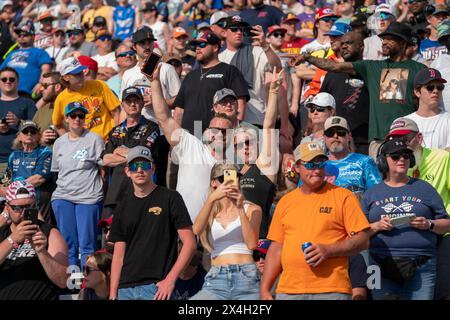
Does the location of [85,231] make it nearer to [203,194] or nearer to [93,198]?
[93,198]

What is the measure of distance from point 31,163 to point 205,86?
247cm

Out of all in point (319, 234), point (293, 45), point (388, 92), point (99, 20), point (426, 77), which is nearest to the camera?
point (319, 234)

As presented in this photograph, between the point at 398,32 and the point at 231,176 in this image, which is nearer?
the point at 231,176

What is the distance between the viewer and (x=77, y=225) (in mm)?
12641

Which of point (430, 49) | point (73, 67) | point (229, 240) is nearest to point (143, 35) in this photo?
point (73, 67)

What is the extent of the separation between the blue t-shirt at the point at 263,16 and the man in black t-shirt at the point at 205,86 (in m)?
4.65

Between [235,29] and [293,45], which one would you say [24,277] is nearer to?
[235,29]

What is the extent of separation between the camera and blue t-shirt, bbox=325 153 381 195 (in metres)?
10.2

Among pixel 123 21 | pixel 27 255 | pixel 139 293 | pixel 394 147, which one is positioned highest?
pixel 123 21

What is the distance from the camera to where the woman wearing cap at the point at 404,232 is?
9.52 meters

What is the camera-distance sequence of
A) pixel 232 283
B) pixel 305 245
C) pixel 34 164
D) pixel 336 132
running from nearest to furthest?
pixel 305 245 < pixel 232 283 < pixel 336 132 < pixel 34 164

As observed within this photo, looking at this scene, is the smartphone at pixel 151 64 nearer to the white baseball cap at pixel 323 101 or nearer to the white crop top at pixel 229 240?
the white baseball cap at pixel 323 101

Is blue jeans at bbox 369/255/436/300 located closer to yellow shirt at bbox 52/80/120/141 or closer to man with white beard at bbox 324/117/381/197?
man with white beard at bbox 324/117/381/197

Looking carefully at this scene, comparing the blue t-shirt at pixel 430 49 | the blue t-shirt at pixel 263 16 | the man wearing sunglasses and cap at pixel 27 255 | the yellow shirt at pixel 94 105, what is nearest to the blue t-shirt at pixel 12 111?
A: the yellow shirt at pixel 94 105
